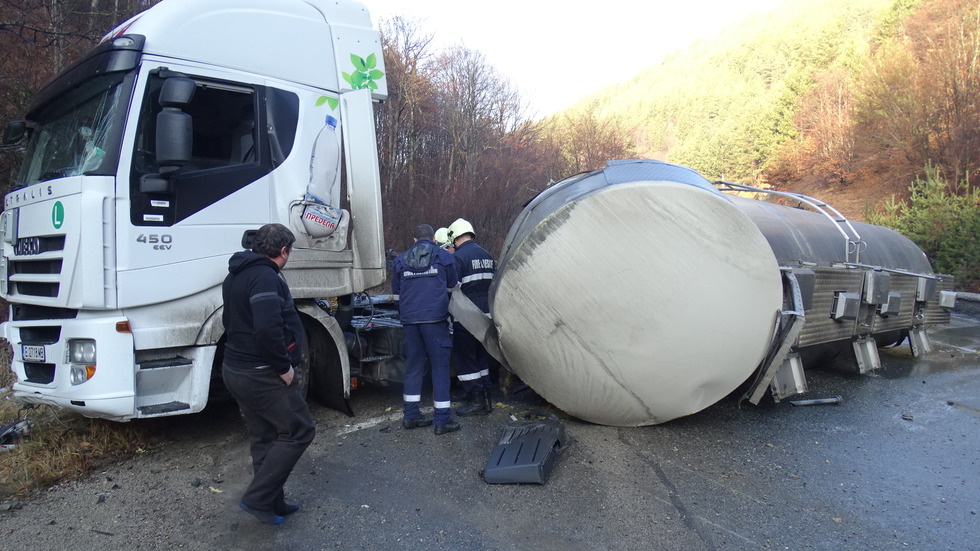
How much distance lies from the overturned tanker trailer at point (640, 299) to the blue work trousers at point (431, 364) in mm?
426

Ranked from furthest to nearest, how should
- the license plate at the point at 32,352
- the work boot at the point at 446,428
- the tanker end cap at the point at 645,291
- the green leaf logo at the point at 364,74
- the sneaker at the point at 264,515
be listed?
the green leaf logo at the point at 364,74 < the work boot at the point at 446,428 < the license plate at the point at 32,352 < the tanker end cap at the point at 645,291 < the sneaker at the point at 264,515

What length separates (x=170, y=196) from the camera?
3762 mm

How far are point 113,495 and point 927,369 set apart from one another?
8154mm

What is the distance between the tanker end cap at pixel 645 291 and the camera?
3.65 m

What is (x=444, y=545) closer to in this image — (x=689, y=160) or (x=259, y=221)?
(x=259, y=221)

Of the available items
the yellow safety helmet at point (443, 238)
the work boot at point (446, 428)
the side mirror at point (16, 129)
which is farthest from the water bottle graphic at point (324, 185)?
the side mirror at point (16, 129)

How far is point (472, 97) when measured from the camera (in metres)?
20.7

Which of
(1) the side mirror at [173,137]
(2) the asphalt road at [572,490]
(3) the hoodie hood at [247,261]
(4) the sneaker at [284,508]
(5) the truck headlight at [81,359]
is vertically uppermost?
(1) the side mirror at [173,137]

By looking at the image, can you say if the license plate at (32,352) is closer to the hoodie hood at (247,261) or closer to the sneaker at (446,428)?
the hoodie hood at (247,261)

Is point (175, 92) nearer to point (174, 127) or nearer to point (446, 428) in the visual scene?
point (174, 127)

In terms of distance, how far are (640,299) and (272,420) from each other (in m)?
2.21

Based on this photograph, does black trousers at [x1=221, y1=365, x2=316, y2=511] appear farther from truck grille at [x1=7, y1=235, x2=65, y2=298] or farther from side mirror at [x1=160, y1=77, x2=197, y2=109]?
side mirror at [x1=160, y1=77, x2=197, y2=109]

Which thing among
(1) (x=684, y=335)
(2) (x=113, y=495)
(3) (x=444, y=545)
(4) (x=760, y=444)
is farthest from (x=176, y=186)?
(4) (x=760, y=444)

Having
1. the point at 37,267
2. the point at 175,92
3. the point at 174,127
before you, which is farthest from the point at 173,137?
the point at 37,267
